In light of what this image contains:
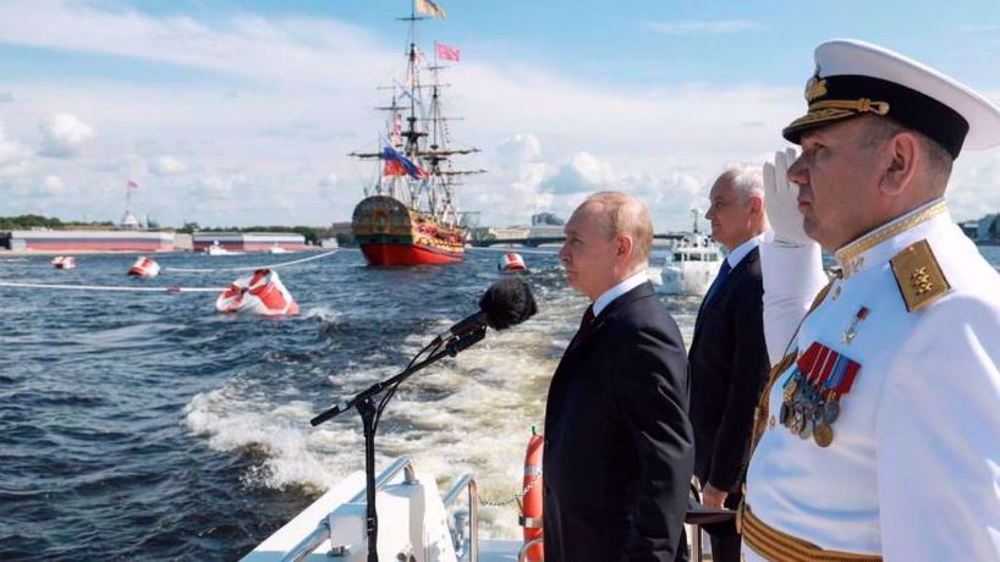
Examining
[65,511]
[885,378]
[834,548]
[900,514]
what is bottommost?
[65,511]

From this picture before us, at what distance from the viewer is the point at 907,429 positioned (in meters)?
1.16

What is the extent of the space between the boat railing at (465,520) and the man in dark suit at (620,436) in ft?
2.75

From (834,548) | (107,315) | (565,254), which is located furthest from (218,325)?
(834,548)

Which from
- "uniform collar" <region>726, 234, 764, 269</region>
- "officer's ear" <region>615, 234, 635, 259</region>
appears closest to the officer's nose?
"officer's ear" <region>615, 234, 635, 259</region>

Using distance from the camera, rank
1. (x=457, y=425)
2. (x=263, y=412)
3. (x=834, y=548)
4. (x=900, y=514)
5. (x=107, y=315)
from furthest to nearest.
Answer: (x=107, y=315) < (x=263, y=412) < (x=457, y=425) < (x=834, y=548) < (x=900, y=514)

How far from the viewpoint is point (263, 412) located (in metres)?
11.9

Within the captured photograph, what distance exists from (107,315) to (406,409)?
18014 mm

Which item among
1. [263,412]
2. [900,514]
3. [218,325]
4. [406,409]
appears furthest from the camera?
[218,325]

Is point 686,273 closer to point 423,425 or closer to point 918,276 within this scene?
point 423,425

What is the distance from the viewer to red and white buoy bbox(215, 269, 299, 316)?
24672mm

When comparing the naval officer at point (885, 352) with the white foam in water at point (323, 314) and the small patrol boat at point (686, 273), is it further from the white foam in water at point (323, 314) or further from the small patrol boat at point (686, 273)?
the small patrol boat at point (686, 273)

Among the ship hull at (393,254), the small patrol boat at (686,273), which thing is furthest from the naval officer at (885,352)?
the ship hull at (393,254)

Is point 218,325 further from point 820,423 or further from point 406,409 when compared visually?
point 820,423

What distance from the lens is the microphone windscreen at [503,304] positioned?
95.3 inches
